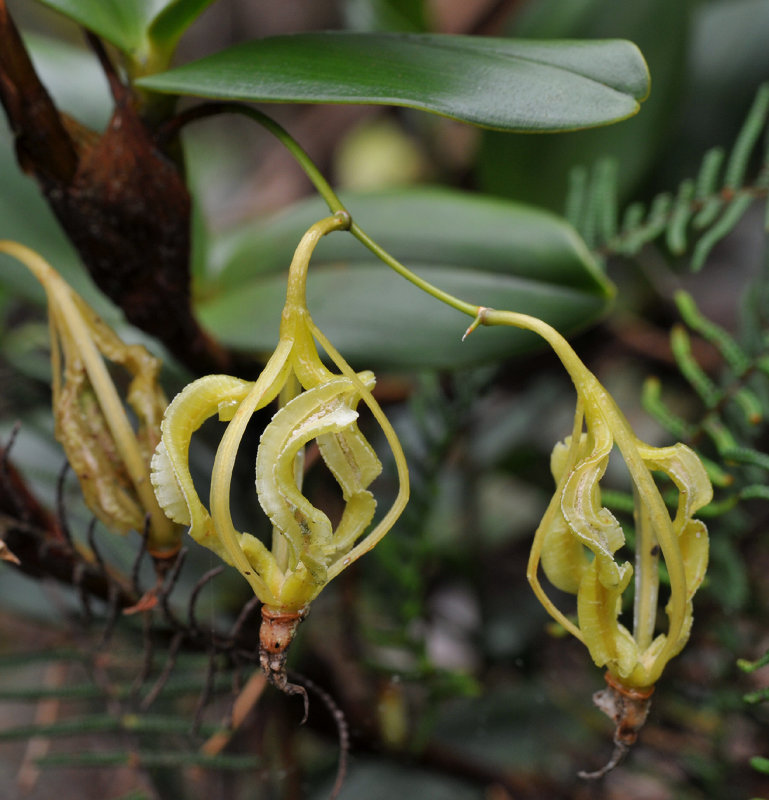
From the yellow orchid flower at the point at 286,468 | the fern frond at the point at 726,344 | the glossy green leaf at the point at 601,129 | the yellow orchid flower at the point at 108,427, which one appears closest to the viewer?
the yellow orchid flower at the point at 286,468

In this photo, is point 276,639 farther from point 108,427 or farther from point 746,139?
point 746,139

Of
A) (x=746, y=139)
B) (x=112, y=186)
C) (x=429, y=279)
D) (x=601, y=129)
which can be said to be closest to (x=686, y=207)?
(x=746, y=139)

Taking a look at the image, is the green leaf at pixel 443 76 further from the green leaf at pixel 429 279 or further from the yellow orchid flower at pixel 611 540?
the green leaf at pixel 429 279

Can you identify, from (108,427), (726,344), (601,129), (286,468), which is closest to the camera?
(286,468)

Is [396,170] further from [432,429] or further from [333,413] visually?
[333,413]

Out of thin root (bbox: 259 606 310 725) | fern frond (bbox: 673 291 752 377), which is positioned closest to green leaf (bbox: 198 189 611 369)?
fern frond (bbox: 673 291 752 377)

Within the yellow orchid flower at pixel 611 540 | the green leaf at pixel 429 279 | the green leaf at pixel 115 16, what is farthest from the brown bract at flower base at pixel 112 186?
the yellow orchid flower at pixel 611 540
